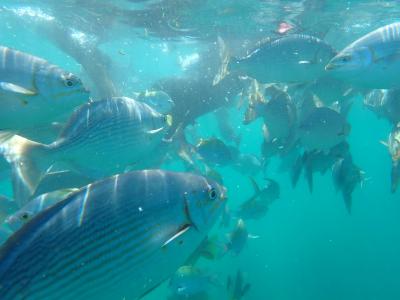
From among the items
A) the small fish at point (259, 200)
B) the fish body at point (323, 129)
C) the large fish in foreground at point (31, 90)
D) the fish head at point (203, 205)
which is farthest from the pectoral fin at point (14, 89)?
the small fish at point (259, 200)

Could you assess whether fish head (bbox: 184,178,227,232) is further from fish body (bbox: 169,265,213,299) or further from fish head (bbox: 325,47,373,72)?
fish body (bbox: 169,265,213,299)

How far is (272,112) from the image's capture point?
21.5ft

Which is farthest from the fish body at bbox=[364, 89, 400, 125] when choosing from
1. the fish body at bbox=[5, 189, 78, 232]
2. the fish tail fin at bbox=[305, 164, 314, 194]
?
the fish body at bbox=[5, 189, 78, 232]

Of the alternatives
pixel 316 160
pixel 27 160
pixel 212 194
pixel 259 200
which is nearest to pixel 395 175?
pixel 316 160

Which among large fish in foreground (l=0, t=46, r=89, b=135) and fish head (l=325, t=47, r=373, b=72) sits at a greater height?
large fish in foreground (l=0, t=46, r=89, b=135)

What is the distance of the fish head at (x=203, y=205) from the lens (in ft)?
7.57

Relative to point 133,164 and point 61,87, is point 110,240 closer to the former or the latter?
point 61,87

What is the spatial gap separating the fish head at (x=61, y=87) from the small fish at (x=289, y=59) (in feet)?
11.8

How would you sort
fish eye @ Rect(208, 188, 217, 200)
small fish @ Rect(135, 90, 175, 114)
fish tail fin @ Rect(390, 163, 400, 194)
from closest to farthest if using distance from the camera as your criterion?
fish eye @ Rect(208, 188, 217, 200) < fish tail fin @ Rect(390, 163, 400, 194) < small fish @ Rect(135, 90, 175, 114)

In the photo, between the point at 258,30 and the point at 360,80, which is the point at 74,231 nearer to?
the point at 360,80

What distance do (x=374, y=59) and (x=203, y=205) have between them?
370 cm

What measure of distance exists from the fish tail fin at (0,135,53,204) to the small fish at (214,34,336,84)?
389 cm

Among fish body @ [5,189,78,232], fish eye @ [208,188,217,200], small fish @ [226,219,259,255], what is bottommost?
small fish @ [226,219,259,255]

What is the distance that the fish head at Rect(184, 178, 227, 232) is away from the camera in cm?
231
